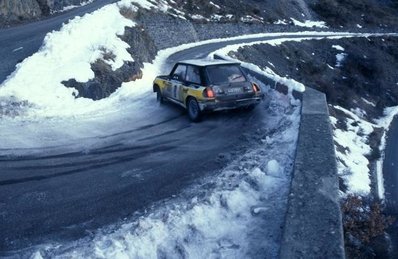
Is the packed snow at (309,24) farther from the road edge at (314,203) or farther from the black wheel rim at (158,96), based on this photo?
the road edge at (314,203)

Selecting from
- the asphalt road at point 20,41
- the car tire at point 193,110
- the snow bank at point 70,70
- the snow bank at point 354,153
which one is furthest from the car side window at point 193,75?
the asphalt road at point 20,41

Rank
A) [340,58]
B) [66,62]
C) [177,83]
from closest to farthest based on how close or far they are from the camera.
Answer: [177,83], [66,62], [340,58]

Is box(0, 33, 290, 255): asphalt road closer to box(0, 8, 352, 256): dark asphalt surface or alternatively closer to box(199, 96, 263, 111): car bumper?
box(0, 8, 352, 256): dark asphalt surface

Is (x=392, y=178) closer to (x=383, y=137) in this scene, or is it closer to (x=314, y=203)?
(x=383, y=137)

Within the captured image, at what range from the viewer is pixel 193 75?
1180 centimetres

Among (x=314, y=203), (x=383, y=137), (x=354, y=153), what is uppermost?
(x=314, y=203)

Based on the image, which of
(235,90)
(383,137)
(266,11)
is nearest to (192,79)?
(235,90)

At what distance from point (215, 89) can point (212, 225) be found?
600cm

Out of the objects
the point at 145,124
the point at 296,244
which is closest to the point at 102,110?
the point at 145,124

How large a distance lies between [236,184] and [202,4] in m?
34.8

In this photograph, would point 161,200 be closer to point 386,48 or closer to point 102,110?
point 102,110

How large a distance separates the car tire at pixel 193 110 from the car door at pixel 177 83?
1.69 ft

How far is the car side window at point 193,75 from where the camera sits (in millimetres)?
11602

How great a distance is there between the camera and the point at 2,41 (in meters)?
20.3
